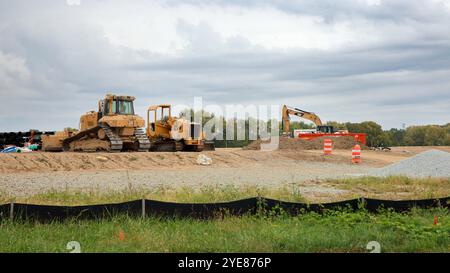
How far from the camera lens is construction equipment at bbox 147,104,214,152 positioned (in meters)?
33.6

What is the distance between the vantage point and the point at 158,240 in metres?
8.51

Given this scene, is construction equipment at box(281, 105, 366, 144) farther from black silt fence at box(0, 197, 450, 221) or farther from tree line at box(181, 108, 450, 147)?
black silt fence at box(0, 197, 450, 221)

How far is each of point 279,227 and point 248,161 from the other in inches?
889

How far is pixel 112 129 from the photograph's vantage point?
31.2 m

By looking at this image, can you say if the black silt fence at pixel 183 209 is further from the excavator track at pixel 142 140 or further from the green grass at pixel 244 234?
the excavator track at pixel 142 140

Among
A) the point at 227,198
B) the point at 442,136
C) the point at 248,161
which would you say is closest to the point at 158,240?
the point at 227,198

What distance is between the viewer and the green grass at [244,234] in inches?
324

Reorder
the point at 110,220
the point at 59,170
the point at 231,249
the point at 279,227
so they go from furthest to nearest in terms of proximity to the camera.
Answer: the point at 59,170 → the point at 110,220 → the point at 279,227 → the point at 231,249

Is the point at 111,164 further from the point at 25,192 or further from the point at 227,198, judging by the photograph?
the point at 227,198

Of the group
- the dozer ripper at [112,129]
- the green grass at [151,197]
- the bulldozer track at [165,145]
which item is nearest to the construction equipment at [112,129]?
the dozer ripper at [112,129]

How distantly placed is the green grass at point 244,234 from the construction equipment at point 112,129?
69.2 ft

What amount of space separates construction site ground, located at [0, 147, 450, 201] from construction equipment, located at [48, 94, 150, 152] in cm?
250

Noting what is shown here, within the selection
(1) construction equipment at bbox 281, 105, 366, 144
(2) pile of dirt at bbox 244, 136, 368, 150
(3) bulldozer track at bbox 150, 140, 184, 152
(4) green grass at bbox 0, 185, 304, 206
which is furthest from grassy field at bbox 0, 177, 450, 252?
(1) construction equipment at bbox 281, 105, 366, 144
